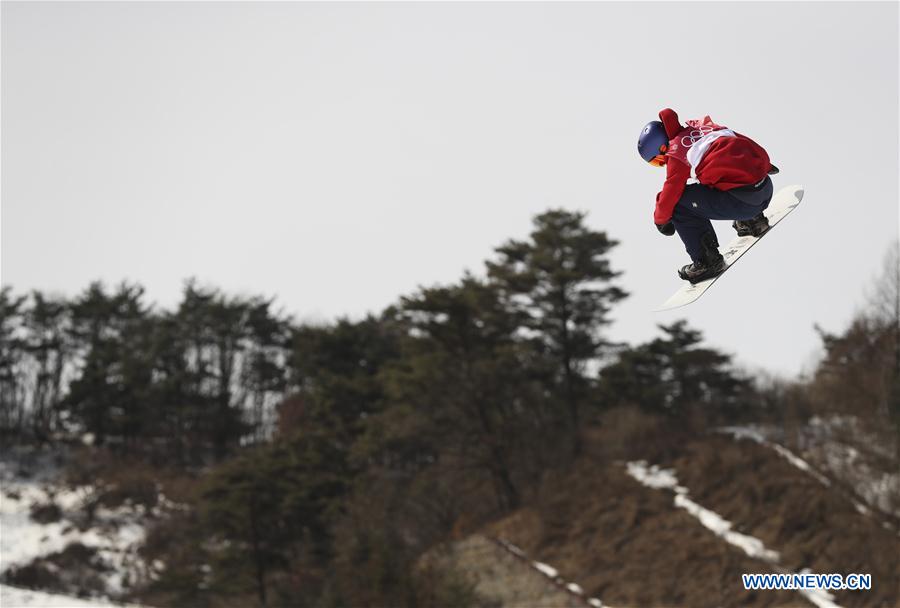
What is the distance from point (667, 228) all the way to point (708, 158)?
551 mm

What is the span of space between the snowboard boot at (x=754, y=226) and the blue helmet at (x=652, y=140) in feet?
3.44

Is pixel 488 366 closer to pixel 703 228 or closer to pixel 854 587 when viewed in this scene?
pixel 854 587

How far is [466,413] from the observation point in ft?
115

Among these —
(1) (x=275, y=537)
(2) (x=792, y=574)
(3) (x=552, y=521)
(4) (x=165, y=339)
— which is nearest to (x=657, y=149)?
(2) (x=792, y=574)

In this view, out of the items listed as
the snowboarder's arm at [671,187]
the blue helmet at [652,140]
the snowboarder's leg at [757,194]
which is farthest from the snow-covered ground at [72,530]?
the blue helmet at [652,140]

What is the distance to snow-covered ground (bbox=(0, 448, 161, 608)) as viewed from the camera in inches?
1439

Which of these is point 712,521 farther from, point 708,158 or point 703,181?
point 708,158

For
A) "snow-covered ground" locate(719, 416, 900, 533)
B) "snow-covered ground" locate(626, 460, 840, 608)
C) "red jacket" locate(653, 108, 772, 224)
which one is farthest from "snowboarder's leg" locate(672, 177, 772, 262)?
"snow-covered ground" locate(719, 416, 900, 533)

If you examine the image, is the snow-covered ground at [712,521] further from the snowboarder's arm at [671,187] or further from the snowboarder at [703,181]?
the snowboarder's arm at [671,187]

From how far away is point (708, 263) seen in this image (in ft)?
15.2

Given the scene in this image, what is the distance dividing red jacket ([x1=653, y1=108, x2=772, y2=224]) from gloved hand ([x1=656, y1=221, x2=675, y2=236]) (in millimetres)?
267

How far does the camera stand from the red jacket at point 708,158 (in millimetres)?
4086

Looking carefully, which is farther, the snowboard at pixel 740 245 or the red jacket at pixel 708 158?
the snowboard at pixel 740 245

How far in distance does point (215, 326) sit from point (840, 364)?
3944cm
